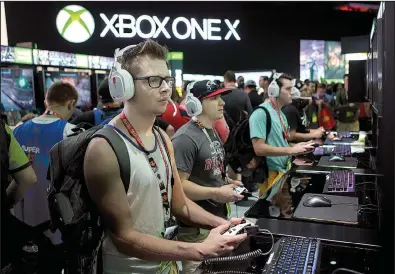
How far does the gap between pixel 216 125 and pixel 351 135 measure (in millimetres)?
2239

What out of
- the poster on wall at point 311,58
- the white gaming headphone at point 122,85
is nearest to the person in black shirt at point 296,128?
the white gaming headphone at point 122,85

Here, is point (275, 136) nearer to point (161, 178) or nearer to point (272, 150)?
point (272, 150)

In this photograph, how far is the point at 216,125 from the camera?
3.85m

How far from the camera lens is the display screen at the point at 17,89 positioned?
5648mm

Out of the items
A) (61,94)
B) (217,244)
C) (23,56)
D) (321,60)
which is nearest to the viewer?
(217,244)

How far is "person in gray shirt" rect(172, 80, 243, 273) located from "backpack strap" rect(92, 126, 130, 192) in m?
0.82

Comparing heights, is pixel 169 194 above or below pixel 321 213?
above

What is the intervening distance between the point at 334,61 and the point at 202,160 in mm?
14355

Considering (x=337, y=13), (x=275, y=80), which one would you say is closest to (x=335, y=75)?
(x=337, y=13)

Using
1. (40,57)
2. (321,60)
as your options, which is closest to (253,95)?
(40,57)

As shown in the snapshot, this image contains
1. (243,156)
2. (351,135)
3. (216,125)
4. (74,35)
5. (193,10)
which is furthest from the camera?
(193,10)

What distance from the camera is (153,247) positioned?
138cm

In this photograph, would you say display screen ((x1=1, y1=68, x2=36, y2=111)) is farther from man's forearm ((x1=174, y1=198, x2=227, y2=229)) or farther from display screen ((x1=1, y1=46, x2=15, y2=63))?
man's forearm ((x1=174, y1=198, x2=227, y2=229))

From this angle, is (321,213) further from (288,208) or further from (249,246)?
(249,246)
